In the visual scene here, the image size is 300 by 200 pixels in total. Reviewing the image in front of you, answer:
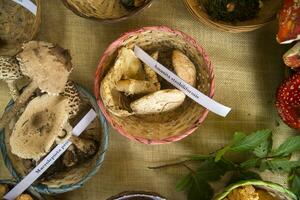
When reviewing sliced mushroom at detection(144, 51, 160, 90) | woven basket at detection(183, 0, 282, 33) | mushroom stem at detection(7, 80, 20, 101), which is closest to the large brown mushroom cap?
mushroom stem at detection(7, 80, 20, 101)

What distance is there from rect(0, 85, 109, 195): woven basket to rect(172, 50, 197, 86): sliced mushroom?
191mm

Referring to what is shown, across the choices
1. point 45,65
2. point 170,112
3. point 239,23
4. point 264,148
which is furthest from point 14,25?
point 264,148

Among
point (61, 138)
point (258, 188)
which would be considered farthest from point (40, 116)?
point (258, 188)

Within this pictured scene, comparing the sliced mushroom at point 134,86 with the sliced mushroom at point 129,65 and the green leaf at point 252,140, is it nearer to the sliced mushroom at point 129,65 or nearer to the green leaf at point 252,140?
the sliced mushroom at point 129,65

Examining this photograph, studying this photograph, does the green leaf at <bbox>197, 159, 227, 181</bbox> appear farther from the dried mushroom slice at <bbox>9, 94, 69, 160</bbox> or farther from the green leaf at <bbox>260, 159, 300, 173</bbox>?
the dried mushroom slice at <bbox>9, 94, 69, 160</bbox>

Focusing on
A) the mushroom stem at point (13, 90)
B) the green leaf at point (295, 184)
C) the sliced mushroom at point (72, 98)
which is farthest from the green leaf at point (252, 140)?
the mushroom stem at point (13, 90)

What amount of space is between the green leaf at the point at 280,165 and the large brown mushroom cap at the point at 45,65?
45 centimetres

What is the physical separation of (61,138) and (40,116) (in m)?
0.08

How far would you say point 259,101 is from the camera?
102cm

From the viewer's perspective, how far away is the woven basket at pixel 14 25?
98 centimetres

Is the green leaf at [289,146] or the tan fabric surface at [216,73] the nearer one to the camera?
the green leaf at [289,146]

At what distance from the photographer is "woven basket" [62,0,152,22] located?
0.92m

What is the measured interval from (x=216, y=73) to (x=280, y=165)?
269 millimetres

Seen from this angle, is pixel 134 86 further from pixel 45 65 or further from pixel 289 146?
pixel 289 146
